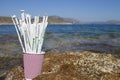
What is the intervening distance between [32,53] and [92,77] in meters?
1.31

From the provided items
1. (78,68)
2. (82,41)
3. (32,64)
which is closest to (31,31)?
(32,64)

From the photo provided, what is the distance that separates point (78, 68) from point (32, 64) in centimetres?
119

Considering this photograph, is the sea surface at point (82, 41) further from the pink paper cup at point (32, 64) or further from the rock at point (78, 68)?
the pink paper cup at point (32, 64)

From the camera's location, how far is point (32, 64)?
5.88 m

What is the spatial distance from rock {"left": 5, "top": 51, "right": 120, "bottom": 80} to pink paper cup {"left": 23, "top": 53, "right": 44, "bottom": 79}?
0.12 m

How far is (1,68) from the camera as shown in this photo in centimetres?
1151

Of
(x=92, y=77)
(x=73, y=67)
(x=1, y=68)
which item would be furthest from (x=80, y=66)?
(x=1, y=68)

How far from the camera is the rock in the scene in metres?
6.10

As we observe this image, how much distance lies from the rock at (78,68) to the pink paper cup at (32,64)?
0.12 m

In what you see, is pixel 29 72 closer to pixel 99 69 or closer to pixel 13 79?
pixel 13 79

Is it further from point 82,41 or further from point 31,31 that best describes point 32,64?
point 82,41

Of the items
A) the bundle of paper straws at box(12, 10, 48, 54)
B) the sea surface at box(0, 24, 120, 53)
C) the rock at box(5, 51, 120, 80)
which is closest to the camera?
the bundle of paper straws at box(12, 10, 48, 54)

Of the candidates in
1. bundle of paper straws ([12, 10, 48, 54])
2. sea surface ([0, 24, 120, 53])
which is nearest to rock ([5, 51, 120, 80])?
bundle of paper straws ([12, 10, 48, 54])

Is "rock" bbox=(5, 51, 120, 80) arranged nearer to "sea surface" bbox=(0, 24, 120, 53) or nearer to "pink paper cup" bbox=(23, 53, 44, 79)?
"pink paper cup" bbox=(23, 53, 44, 79)
